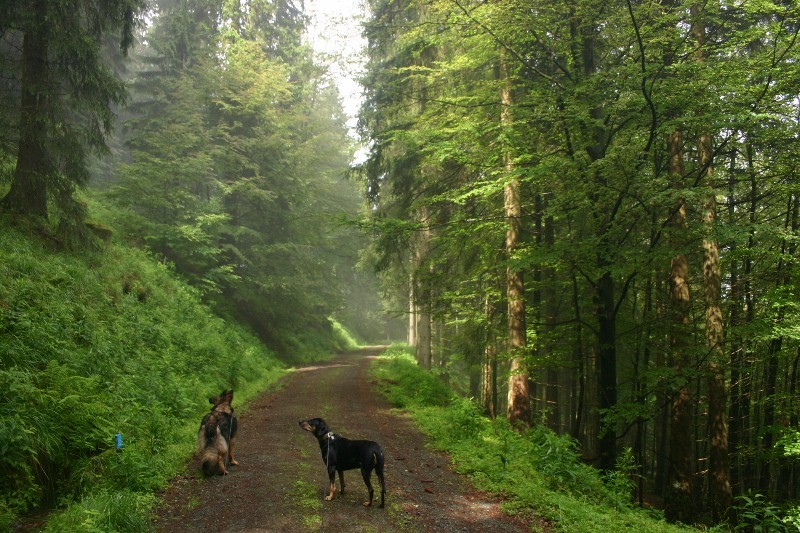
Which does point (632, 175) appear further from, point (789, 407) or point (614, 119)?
point (789, 407)

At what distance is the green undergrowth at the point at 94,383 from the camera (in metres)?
5.16

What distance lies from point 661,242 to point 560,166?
12.3 feet

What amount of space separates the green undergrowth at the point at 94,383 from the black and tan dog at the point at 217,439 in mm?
488

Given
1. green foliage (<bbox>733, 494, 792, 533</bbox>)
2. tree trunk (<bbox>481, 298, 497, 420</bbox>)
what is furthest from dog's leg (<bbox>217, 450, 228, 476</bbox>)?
green foliage (<bbox>733, 494, 792, 533</bbox>)

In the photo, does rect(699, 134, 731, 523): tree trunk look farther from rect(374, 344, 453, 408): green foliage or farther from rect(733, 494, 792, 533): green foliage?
rect(374, 344, 453, 408): green foliage

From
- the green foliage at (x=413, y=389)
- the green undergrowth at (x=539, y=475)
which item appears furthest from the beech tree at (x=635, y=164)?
the green foliage at (x=413, y=389)

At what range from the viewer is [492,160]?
1006 cm

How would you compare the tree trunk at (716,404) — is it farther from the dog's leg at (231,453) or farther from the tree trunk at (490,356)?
the dog's leg at (231,453)

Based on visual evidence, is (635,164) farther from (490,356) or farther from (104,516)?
(104,516)

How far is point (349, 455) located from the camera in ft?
19.7

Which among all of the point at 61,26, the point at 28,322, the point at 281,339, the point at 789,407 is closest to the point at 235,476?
the point at 28,322

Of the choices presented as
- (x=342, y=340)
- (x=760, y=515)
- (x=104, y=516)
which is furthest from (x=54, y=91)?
(x=342, y=340)

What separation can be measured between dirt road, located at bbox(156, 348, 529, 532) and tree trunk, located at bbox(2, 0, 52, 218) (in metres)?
7.66

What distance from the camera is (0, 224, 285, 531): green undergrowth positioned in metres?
5.16
